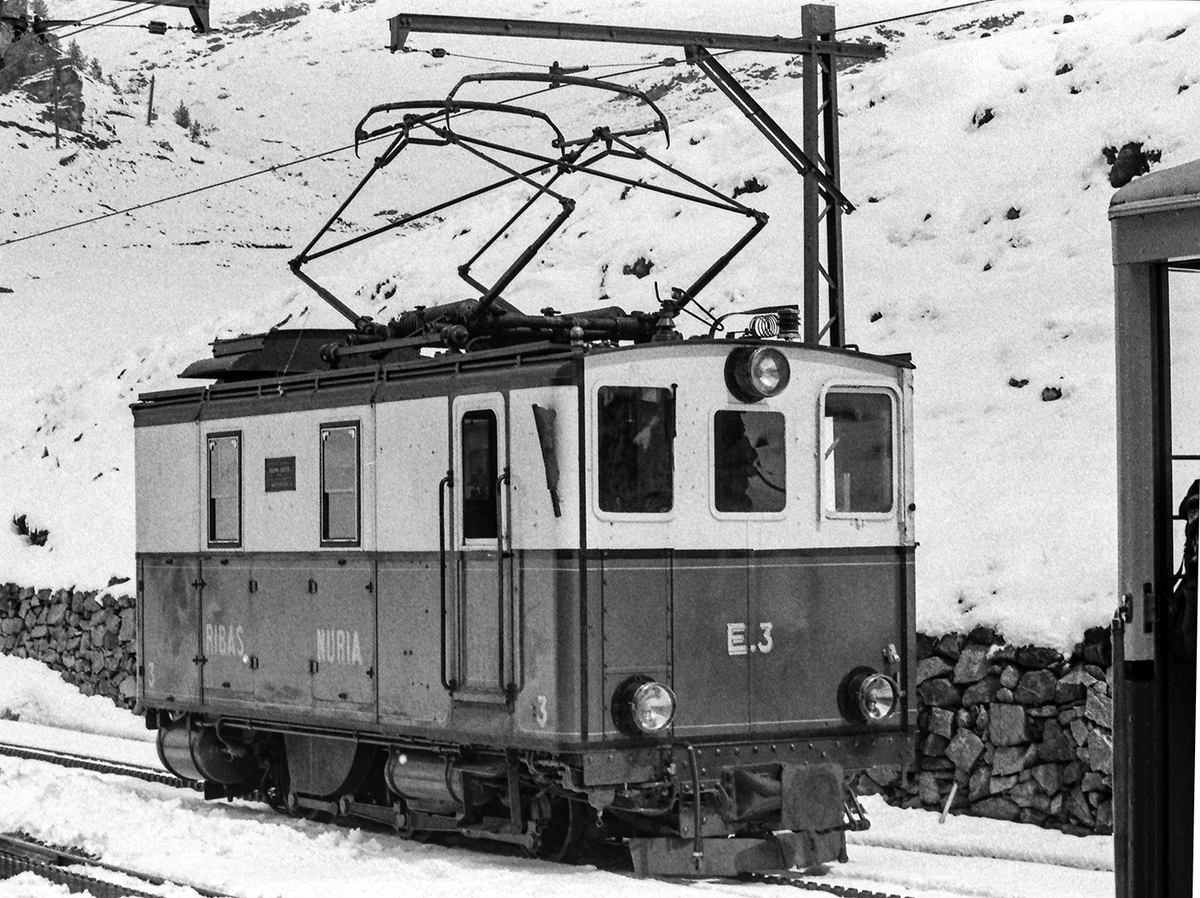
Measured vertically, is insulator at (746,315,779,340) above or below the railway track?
above

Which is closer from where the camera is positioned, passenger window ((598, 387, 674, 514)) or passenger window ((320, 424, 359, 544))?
passenger window ((598, 387, 674, 514))

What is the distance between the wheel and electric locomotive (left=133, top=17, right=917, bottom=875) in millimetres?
→ 20

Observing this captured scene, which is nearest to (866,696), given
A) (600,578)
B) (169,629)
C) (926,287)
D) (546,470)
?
(600,578)

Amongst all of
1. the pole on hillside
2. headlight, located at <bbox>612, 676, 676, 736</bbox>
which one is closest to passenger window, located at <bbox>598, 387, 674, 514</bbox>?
headlight, located at <bbox>612, 676, 676, 736</bbox>

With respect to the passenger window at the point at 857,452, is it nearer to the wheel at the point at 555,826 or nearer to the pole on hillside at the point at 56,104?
the wheel at the point at 555,826

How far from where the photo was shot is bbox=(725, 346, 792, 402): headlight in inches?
451

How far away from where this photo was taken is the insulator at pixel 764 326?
1247 centimetres

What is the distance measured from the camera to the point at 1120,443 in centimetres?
621

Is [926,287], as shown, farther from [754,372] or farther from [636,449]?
[636,449]

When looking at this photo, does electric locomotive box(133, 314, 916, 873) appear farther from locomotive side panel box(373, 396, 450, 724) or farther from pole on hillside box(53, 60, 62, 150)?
pole on hillside box(53, 60, 62, 150)

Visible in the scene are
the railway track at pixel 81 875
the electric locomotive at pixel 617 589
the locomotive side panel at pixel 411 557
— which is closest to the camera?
the railway track at pixel 81 875

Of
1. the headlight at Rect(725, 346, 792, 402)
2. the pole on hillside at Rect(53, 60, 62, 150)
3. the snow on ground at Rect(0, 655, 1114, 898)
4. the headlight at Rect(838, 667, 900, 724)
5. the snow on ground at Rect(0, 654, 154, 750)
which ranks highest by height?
the pole on hillside at Rect(53, 60, 62, 150)

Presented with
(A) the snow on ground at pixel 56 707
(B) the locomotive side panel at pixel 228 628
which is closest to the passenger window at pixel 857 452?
(B) the locomotive side panel at pixel 228 628

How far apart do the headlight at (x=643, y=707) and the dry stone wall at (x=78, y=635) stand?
40.4 feet
